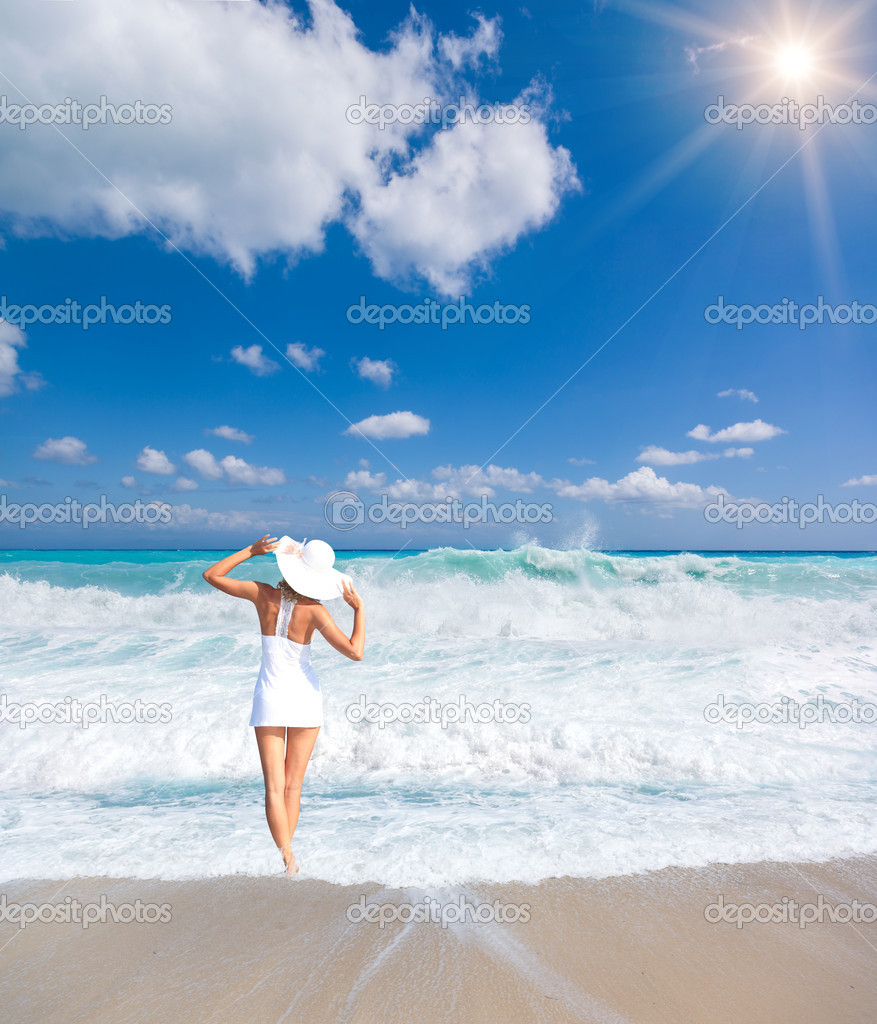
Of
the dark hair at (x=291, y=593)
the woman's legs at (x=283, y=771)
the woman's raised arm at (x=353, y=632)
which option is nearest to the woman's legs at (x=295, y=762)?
the woman's legs at (x=283, y=771)

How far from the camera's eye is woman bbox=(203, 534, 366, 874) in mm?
2781

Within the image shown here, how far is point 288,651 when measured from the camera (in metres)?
2.87

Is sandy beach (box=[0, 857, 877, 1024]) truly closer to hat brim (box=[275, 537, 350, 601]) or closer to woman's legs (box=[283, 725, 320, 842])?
woman's legs (box=[283, 725, 320, 842])

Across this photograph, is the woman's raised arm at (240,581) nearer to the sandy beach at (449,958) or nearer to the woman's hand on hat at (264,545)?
the woman's hand on hat at (264,545)

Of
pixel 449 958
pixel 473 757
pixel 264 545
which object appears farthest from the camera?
pixel 473 757

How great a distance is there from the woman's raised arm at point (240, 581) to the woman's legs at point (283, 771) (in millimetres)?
749

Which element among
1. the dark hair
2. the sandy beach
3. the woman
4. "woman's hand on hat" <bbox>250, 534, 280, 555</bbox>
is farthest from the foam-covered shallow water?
"woman's hand on hat" <bbox>250, 534, 280, 555</bbox>

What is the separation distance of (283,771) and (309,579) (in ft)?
3.68

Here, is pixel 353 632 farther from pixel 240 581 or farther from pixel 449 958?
pixel 449 958

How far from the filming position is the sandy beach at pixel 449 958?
8.77ft

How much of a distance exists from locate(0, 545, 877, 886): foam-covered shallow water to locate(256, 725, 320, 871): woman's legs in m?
1.27

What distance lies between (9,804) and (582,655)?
8.19 meters

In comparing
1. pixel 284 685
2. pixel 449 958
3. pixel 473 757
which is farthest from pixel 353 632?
pixel 473 757

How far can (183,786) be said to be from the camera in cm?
568
